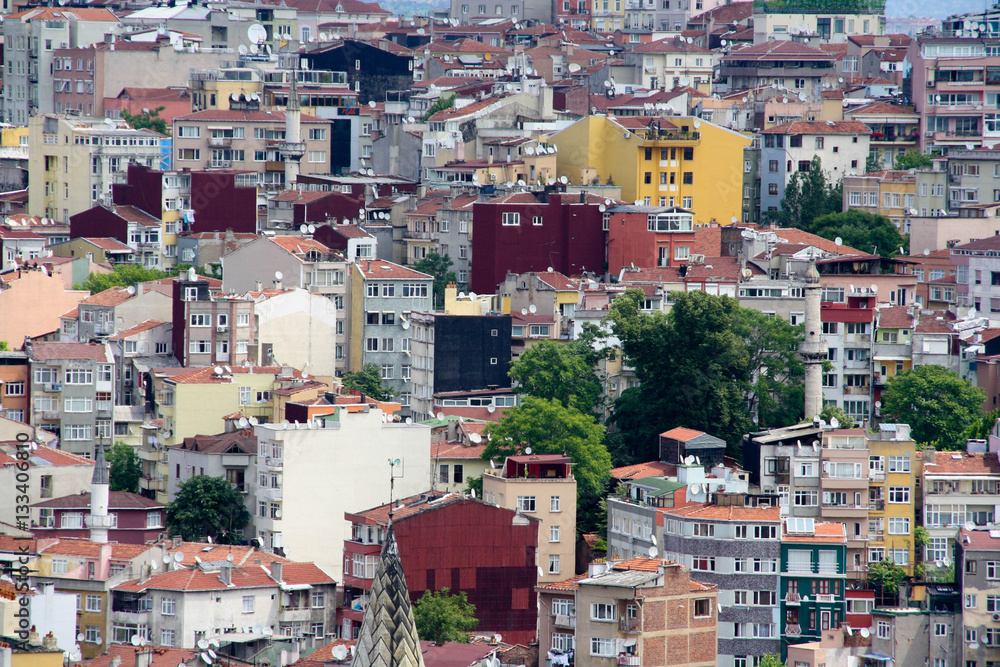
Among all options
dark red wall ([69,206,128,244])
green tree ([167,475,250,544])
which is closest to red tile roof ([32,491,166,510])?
green tree ([167,475,250,544])

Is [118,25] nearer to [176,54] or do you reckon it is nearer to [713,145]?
[176,54]

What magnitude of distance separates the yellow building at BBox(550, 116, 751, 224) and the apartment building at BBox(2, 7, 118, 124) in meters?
38.5

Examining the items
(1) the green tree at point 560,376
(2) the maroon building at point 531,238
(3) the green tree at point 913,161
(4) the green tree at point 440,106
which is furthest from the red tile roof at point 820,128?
(1) the green tree at point 560,376

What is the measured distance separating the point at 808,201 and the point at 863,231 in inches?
217

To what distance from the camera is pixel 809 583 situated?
53938mm

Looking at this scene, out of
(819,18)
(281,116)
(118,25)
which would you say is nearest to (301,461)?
(281,116)

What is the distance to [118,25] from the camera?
126 metres

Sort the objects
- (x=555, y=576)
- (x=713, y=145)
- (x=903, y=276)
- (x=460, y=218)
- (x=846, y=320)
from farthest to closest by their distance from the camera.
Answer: (x=713, y=145)
(x=460, y=218)
(x=903, y=276)
(x=846, y=320)
(x=555, y=576)

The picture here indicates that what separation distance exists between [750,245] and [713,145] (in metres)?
13.5

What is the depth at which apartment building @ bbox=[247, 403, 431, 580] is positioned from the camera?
2389 inches

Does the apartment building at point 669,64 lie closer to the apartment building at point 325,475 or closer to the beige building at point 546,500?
the apartment building at point 325,475

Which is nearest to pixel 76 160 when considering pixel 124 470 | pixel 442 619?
pixel 124 470

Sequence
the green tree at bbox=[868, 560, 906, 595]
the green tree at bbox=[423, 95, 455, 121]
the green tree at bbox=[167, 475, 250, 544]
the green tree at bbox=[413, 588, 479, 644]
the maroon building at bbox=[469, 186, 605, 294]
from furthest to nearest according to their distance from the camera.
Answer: the green tree at bbox=[423, 95, 455, 121], the maroon building at bbox=[469, 186, 605, 294], the green tree at bbox=[167, 475, 250, 544], the green tree at bbox=[868, 560, 906, 595], the green tree at bbox=[413, 588, 479, 644]

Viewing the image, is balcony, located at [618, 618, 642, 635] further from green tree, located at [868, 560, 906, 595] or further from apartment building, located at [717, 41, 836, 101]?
apartment building, located at [717, 41, 836, 101]
